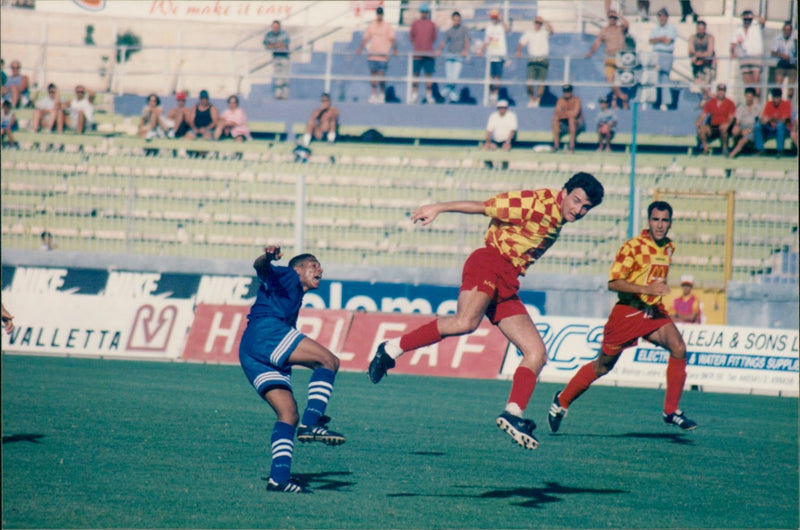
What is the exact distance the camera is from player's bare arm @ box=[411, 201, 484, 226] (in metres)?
8.17

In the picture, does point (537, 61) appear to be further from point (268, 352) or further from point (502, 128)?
point (268, 352)

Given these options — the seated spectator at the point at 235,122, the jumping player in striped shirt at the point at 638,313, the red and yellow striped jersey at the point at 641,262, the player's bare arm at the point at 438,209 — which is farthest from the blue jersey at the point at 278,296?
the seated spectator at the point at 235,122

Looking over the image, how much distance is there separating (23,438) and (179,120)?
53.2 ft

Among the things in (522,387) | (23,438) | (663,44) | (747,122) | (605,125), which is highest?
(663,44)

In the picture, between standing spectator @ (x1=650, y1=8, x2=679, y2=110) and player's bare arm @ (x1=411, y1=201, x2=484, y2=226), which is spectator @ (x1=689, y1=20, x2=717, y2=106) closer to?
standing spectator @ (x1=650, y1=8, x2=679, y2=110)

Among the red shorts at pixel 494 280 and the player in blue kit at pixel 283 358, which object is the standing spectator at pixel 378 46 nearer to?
the red shorts at pixel 494 280

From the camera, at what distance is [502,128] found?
79.9ft

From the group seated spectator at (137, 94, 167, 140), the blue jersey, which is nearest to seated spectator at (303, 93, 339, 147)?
seated spectator at (137, 94, 167, 140)

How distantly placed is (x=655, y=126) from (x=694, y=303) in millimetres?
6453

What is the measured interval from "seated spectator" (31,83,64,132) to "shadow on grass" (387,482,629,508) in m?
19.9

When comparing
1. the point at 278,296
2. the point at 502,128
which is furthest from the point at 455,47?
the point at 278,296

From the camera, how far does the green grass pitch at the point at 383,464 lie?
7.68 meters

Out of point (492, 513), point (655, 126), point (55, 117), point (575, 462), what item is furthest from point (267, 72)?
point (492, 513)

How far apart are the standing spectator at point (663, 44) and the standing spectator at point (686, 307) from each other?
6608mm
